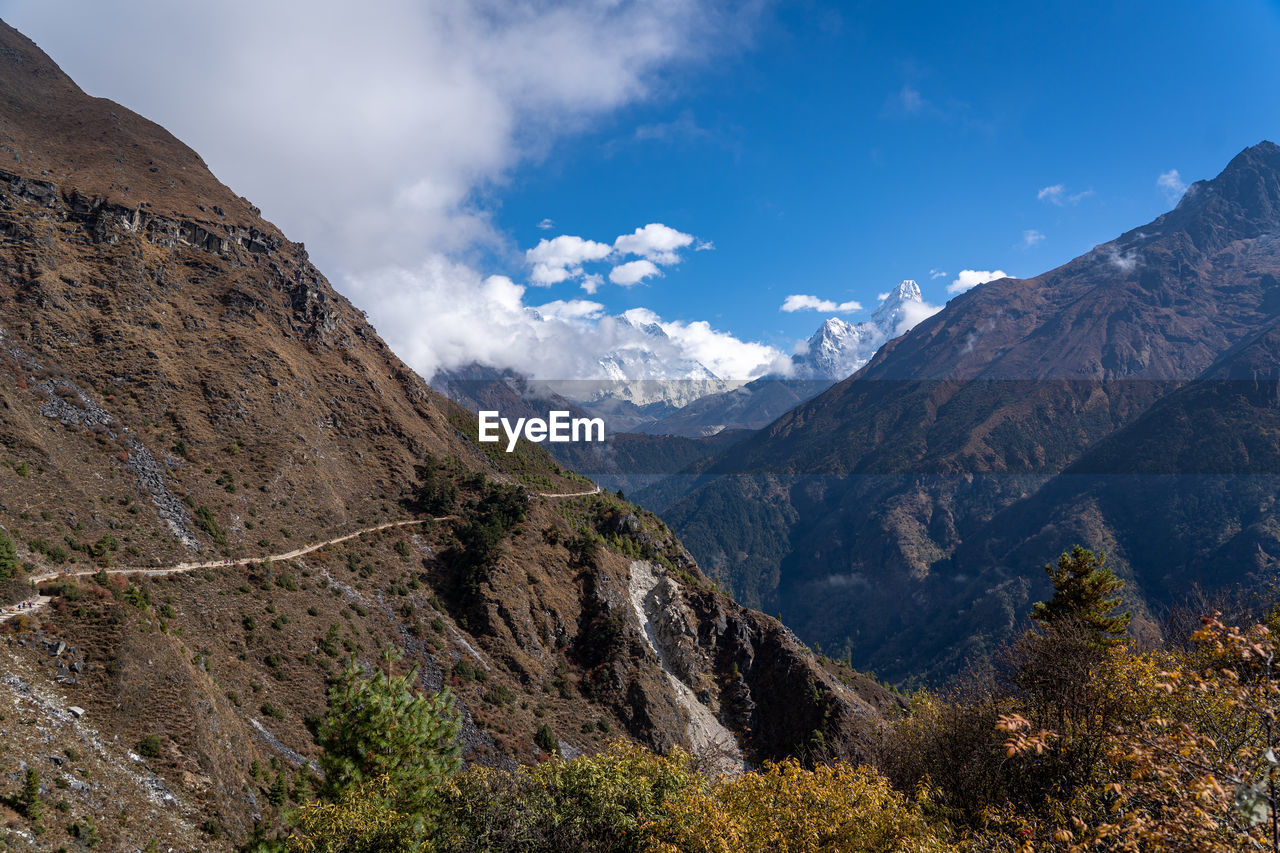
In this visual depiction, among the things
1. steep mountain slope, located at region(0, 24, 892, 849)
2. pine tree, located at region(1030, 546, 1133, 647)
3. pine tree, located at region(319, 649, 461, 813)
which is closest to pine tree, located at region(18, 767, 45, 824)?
steep mountain slope, located at region(0, 24, 892, 849)

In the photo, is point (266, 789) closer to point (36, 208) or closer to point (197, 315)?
point (197, 315)

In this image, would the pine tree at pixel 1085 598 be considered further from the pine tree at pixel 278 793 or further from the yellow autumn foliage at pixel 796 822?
the pine tree at pixel 278 793

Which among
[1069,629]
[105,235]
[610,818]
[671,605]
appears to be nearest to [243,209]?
[105,235]

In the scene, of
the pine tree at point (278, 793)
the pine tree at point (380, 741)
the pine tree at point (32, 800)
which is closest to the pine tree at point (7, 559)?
the pine tree at point (32, 800)

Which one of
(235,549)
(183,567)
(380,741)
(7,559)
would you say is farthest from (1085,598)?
(235,549)

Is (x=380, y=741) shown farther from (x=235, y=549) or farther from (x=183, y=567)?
(x=235, y=549)

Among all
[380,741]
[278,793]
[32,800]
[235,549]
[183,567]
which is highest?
[235,549]
